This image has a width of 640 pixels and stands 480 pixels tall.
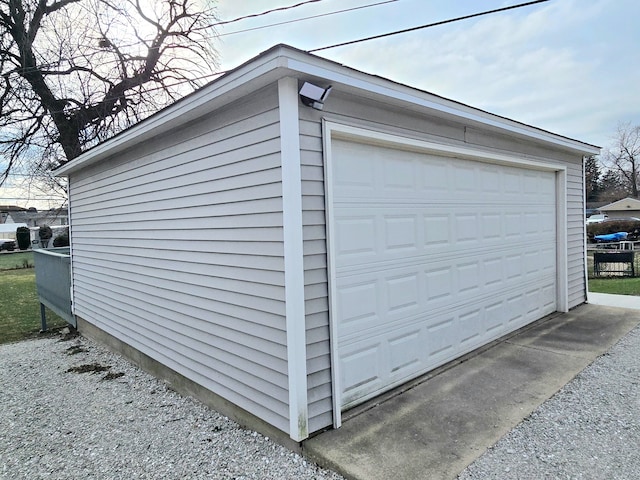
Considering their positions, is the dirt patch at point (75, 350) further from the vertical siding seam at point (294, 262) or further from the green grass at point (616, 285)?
the green grass at point (616, 285)

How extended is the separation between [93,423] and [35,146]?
10998 millimetres

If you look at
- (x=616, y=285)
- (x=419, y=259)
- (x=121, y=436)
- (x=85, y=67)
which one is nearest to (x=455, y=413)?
(x=419, y=259)

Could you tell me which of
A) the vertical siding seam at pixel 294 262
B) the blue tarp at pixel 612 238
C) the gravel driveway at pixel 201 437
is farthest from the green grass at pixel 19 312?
the blue tarp at pixel 612 238

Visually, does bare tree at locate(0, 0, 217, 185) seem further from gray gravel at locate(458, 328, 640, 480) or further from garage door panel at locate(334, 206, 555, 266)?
gray gravel at locate(458, 328, 640, 480)

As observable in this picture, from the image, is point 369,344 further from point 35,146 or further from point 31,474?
point 35,146

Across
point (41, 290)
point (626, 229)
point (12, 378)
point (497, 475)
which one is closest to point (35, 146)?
point (41, 290)

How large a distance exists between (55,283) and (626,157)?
171ft

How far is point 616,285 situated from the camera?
899 centimetres

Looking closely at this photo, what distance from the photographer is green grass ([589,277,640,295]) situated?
8045 mm

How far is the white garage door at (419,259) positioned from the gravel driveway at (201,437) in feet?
3.14

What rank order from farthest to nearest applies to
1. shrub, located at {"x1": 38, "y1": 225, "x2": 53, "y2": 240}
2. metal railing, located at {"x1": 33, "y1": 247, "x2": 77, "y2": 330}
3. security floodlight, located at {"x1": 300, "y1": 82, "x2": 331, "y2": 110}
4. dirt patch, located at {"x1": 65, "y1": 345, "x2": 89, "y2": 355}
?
1. shrub, located at {"x1": 38, "y1": 225, "x2": 53, "y2": 240}
2. metal railing, located at {"x1": 33, "y1": 247, "x2": 77, "y2": 330}
3. dirt patch, located at {"x1": 65, "y1": 345, "x2": 89, "y2": 355}
4. security floodlight, located at {"x1": 300, "y1": 82, "x2": 331, "y2": 110}

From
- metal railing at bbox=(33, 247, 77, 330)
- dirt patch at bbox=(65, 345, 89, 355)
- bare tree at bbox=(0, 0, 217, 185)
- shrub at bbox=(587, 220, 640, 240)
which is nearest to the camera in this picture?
dirt patch at bbox=(65, 345, 89, 355)

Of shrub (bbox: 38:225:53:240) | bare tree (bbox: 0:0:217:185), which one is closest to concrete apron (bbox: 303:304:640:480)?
bare tree (bbox: 0:0:217:185)

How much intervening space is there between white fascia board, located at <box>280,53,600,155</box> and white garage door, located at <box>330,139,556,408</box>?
433 mm
